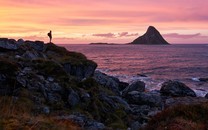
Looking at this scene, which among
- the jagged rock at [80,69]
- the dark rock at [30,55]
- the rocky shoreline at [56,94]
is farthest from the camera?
the jagged rock at [80,69]

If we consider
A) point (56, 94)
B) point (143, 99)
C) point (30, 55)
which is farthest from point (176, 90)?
point (56, 94)

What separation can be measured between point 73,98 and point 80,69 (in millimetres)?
9689

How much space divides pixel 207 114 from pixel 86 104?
9.32 meters

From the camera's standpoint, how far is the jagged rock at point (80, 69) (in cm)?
2848

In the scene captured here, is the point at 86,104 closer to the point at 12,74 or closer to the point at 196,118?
the point at 12,74

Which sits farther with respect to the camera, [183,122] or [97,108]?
[97,108]

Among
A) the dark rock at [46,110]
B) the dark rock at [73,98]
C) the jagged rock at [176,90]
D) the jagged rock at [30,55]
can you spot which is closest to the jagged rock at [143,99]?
the jagged rock at [176,90]

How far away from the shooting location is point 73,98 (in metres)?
19.9

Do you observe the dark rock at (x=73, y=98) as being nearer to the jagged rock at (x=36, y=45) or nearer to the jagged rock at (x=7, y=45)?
the jagged rock at (x=7, y=45)

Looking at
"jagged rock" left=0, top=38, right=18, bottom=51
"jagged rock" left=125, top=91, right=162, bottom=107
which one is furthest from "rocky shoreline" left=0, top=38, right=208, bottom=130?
"jagged rock" left=125, top=91, right=162, bottom=107

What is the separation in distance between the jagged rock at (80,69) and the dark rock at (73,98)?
7934 millimetres

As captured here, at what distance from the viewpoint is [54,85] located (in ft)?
66.7

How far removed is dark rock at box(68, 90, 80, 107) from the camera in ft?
64.3

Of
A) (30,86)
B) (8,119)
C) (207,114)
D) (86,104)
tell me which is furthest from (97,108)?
(8,119)
